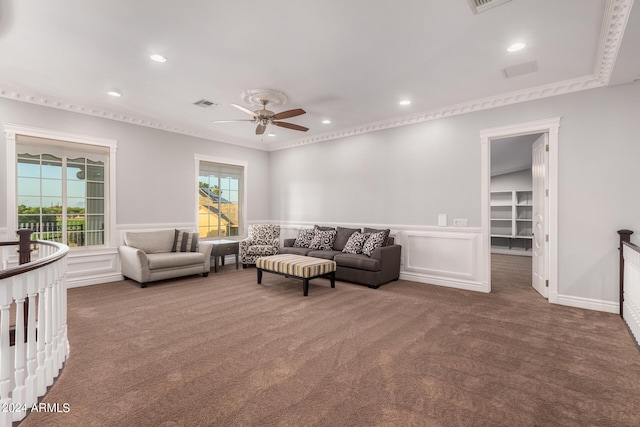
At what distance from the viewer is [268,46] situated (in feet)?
10.5

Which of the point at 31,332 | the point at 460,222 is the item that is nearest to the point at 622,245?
the point at 460,222

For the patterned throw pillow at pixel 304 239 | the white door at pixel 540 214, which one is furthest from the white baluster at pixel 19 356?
the white door at pixel 540 214

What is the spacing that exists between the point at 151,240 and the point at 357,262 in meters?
3.74

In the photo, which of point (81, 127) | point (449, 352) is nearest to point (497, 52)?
point (449, 352)

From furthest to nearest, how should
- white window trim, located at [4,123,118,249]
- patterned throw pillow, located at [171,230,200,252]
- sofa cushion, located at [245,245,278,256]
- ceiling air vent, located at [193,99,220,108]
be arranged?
sofa cushion, located at [245,245,278,256] < patterned throw pillow, located at [171,230,200,252] < ceiling air vent, located at [193,99,220,108] < white window trim, located at [4,123,118,249]

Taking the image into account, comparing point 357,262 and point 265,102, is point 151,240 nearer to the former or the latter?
point 265,102

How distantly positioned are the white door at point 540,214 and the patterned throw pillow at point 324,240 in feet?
11.2

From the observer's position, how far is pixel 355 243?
562 centimetres

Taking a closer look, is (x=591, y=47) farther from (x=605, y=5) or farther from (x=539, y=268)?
(x=539, y=268)

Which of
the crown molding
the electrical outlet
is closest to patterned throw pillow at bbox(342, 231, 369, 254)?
the electrical outlet

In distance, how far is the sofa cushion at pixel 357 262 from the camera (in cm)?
495

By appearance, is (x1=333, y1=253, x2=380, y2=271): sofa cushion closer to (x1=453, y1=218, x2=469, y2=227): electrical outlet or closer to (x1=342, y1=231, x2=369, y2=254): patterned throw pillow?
(x1=342, y1=231, x2=369, y2=254): patterned throw pillow

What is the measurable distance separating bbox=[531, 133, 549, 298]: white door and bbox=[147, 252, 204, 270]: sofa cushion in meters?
5.57

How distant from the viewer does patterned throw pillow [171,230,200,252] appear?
5.88m
